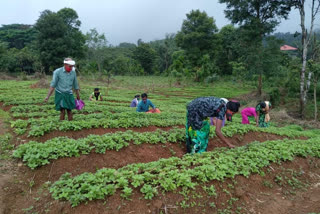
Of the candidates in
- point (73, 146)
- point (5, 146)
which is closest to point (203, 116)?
point (73, 146)

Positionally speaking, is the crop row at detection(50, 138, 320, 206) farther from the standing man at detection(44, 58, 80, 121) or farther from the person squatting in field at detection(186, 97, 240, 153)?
the standing man at detection(44, 58, 80, 121)

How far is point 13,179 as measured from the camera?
4.31 m

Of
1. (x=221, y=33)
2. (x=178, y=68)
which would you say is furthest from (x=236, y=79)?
(x=221, y=33)

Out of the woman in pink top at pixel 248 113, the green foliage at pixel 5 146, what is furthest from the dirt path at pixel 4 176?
the woman in pink top at pixel 248 113

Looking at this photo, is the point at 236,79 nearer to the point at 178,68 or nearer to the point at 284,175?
the point at 178,68

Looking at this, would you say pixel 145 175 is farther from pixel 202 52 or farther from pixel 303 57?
pixel 202 52

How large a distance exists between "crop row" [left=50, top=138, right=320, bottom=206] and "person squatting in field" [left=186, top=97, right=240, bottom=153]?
0.46m

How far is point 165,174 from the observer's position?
13.0 feet

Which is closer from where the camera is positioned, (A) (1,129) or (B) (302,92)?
(A) (1,129)

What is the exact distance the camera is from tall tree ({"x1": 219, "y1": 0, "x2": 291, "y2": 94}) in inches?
769

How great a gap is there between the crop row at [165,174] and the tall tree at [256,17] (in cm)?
1708

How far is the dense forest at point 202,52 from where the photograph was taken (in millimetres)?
19953

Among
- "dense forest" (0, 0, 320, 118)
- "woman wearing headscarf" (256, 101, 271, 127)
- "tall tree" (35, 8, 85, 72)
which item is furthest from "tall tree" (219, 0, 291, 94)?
"tall tree" (35, 8, 85, 72)

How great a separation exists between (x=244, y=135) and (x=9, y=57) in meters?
38.8
